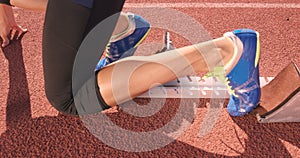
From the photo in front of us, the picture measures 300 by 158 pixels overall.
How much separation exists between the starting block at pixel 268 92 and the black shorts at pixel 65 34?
82 cm

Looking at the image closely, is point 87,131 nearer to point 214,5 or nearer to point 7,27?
point 7,27

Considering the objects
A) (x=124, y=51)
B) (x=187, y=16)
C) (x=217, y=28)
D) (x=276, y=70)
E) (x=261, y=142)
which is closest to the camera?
(x=261, y=142)

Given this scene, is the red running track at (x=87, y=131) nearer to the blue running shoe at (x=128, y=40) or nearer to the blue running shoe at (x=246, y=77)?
the blue running shoe at (x=246, y=77)

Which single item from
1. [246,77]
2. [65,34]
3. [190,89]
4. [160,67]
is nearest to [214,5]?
[190,89]

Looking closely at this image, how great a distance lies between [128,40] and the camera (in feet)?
8.58

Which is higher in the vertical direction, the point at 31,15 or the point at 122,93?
the point at 122,93

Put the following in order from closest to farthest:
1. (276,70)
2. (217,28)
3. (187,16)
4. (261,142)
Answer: (261,142)
(276,70)
(217,28)
(187,16)

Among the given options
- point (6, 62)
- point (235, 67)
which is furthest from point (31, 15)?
point (235, 67)

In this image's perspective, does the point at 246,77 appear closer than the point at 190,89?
Yes

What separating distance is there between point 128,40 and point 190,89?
2.01ft

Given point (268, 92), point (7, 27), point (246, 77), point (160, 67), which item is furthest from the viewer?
point (7, 27)

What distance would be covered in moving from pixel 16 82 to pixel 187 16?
1868mm

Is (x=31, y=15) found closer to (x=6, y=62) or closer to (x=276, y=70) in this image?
(x=6, y=62)

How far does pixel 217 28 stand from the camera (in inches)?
135
